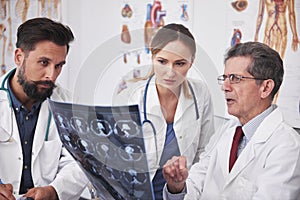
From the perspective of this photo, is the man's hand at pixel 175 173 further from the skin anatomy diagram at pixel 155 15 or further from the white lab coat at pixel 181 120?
the skin anatomy diagram at pixel 155 15

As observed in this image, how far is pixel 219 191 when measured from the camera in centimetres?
129

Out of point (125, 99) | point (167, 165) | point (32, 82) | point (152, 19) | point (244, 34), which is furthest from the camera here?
point (152, 19)

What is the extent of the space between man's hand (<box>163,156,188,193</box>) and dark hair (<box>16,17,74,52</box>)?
1.99 feet

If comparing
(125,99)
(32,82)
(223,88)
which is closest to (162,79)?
(125,99)

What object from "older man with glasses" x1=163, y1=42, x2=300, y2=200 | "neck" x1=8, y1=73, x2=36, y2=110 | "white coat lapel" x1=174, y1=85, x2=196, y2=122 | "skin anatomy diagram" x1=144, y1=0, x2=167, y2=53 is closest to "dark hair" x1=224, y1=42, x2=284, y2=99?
"older man with glasses" x1=163, y1=42, x2=300, y2=200

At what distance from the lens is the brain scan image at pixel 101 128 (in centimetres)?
79

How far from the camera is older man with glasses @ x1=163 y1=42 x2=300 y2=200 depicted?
1.14 meters

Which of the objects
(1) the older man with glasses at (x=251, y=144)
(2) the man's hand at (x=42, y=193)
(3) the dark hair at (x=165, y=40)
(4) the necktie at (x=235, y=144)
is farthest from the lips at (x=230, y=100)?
(2) the man's hand at (x=42, y=193)

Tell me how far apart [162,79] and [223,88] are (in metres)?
0.41

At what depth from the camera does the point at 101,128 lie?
2.62ft

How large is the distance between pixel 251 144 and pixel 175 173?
37 cm

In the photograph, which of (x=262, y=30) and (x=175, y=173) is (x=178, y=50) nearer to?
(x=175, y=173)

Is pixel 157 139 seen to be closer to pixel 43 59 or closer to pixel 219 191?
pixel 219 191

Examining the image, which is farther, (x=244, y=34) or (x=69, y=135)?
(x=244, y=34)
